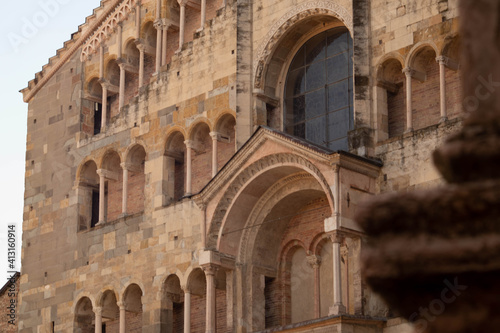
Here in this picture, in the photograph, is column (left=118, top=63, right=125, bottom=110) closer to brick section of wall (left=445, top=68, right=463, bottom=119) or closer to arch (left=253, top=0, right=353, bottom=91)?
arch (left=253, top=0, right=353, bottom=91)

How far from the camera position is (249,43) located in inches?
904

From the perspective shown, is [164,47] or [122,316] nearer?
[122,316]

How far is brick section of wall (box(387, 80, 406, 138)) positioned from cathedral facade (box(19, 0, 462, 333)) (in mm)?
42

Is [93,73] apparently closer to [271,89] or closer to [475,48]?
[271,89]

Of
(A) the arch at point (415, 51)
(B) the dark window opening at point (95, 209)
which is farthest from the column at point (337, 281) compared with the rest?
(B) the dark window opening at point (95, 209)

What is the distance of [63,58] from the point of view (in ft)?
93.4

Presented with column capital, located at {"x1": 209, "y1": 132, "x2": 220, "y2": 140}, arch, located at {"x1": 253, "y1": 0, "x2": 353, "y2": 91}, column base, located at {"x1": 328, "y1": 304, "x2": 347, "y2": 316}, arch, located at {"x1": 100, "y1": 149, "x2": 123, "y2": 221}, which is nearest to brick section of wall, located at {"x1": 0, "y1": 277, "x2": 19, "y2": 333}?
arch, located at {"x1": 100, "y1": 149, "x2": 123, "y2": 221}

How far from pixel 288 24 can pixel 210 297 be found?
5.99m

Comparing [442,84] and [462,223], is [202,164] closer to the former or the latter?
[442,84]

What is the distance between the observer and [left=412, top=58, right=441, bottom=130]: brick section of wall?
64.5 feet

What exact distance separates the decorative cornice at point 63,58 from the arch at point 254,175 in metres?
8.31

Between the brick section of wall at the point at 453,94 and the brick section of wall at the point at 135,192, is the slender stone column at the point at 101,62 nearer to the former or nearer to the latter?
the brick section of wall at the point at 135,192

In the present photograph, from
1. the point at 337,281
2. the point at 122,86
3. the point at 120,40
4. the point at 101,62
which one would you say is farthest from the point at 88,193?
the point at 337,281

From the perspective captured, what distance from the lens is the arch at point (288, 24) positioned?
21422mm
